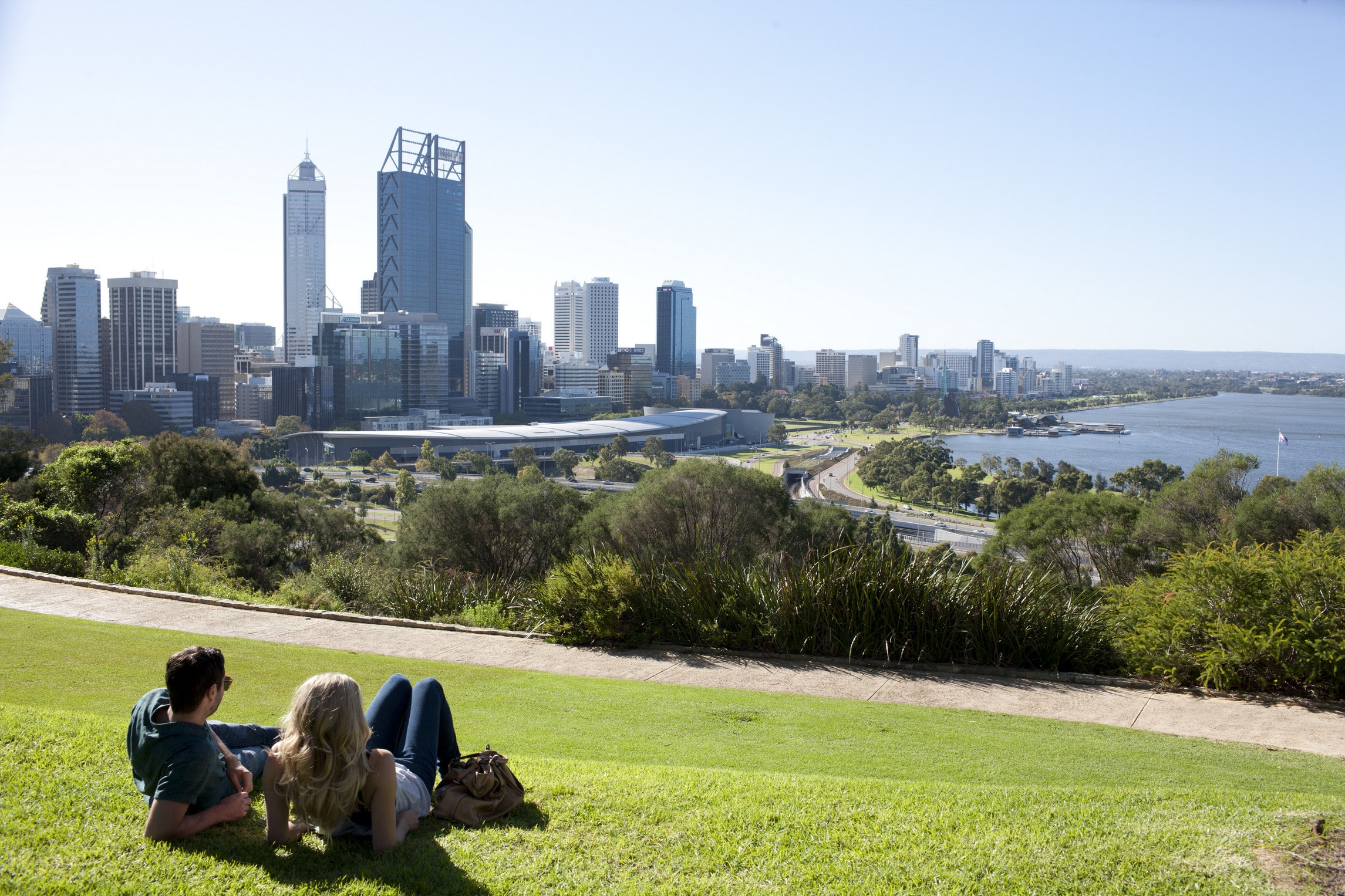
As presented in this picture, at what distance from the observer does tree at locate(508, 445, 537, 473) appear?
7600cm

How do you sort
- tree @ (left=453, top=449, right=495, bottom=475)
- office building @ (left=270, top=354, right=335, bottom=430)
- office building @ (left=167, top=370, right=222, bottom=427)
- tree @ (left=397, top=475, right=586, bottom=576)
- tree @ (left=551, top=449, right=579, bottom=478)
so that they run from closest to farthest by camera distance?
tree @ (left=397, top=475, right=586, bottom=576), tree @ (left=551, top=449, right=579, bottom=478), tree @ (left=453, top=449, right=495, bottom=475), office building @ (left=167, top=370, right=222, bottom=427), office building @ (left=270, top=354, right=335, bottom=430)

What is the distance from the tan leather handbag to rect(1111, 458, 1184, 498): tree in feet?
179

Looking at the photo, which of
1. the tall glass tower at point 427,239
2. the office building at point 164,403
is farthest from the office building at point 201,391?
the tall glass tower at point 427,239

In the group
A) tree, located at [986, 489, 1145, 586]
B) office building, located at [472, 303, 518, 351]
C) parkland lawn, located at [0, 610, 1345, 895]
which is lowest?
tree, located at [986, 489, 1145, 586]

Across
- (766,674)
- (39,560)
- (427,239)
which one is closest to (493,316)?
(427,239)

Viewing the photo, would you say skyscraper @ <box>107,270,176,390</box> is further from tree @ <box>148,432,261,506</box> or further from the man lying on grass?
the man lying on grass

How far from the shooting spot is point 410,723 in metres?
3.18

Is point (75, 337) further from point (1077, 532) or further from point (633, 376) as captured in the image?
point (1077, 532)

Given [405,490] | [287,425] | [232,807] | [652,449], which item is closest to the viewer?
[232,807]

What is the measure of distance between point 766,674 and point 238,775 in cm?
402

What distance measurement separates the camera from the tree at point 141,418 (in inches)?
3775

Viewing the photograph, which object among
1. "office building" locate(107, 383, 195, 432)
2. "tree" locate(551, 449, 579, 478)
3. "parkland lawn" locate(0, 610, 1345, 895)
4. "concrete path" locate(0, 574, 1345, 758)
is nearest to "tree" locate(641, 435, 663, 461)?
"tree" locate(551, 449, 579, 478)

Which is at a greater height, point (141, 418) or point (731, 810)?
point (731, 810)

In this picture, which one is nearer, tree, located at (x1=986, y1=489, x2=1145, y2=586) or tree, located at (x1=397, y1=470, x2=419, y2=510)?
tree, located at (x1=986, y1=489, x2=1145, y2=586)
